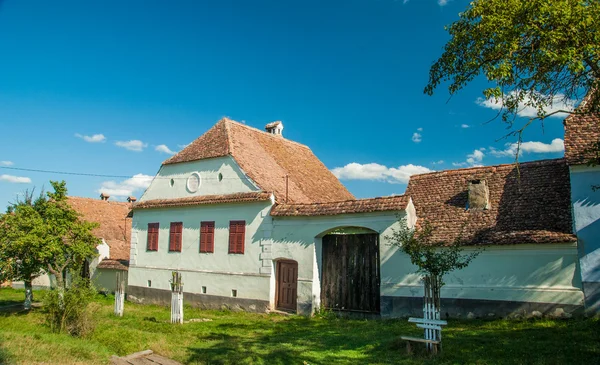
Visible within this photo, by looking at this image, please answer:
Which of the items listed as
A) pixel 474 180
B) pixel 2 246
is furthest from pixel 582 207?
pixel 2 246

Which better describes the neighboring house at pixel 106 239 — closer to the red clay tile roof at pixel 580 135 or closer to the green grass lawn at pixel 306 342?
the green grass lawn at pixel 306 342

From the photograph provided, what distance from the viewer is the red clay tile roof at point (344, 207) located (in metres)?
14.6

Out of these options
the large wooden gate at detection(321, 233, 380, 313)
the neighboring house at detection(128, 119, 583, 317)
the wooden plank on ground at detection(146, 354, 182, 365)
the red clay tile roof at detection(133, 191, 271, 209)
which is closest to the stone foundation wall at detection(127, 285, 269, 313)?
the neighboring house at detection(128, 119, 583, 317)

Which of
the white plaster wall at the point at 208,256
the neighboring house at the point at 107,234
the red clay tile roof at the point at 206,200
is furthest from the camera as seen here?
the neighboring house at the point at 107,234

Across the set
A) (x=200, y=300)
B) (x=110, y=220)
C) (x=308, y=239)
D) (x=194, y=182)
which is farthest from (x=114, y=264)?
(x=308, y=239)

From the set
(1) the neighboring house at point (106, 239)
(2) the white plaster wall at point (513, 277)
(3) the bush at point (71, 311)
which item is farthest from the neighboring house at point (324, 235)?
(3) the bush at point (71, 311)

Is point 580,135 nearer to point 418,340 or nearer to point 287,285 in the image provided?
point 418,340

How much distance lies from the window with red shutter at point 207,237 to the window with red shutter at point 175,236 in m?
1.49

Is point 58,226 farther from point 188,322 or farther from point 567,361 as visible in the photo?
point 567,361

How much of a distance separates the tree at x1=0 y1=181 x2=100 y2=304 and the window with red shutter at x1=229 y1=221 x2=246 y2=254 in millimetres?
5450

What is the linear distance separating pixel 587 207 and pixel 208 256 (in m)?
13.8

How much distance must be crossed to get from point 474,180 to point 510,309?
175 inches

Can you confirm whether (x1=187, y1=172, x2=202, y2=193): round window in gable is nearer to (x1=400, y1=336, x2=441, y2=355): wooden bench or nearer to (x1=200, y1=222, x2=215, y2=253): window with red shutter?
(x1=200, y1=222, x2=215, y2=253): window with red shutter

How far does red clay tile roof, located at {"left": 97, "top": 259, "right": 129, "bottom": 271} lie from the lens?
2295cm
